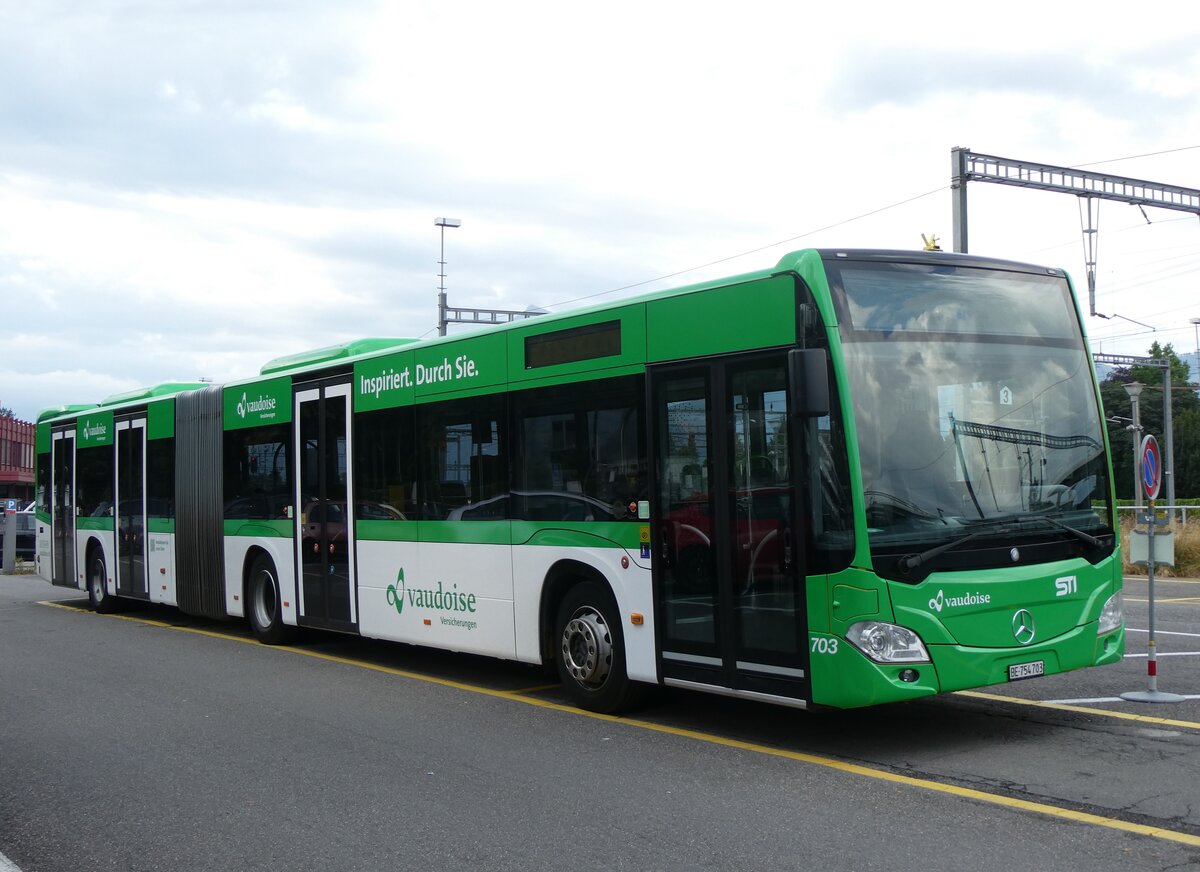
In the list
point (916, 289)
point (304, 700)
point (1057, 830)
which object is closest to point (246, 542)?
point (304, 700)

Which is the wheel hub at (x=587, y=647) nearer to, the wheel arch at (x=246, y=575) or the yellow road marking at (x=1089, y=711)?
the yellow road marking at (x=1089, y=711)

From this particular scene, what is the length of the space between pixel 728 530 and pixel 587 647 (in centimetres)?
186

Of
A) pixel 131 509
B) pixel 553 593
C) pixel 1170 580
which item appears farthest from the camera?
pixel 1170 580

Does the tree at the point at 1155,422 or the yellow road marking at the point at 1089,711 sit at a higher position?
the tree at the point at 1155,422

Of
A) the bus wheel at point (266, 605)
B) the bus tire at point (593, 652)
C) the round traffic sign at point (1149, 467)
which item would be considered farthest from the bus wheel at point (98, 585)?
the round traffic sign at point (1149, 467)

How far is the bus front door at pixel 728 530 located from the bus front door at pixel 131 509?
11.2 m

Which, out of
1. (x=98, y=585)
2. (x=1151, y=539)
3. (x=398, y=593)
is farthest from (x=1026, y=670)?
(x=98, y=585)

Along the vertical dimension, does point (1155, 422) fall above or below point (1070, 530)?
above

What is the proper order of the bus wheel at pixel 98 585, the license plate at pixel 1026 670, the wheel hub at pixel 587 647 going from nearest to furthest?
1. the license plate at pixel 1026 670
2. the wheel hub at pixel 587 647
3. the bus wheel at pixel 98 585

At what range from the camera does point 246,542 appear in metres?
14.5

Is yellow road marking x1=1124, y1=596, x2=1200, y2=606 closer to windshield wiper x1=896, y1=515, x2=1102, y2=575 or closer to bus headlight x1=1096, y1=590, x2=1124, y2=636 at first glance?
bus headlight x1=1096, y1=590, x2=1124, y2=636

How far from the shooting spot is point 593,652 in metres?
9.00

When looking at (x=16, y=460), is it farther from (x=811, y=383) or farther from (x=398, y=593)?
(x=811, y=383)

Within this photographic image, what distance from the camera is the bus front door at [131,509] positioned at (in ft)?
56.9
